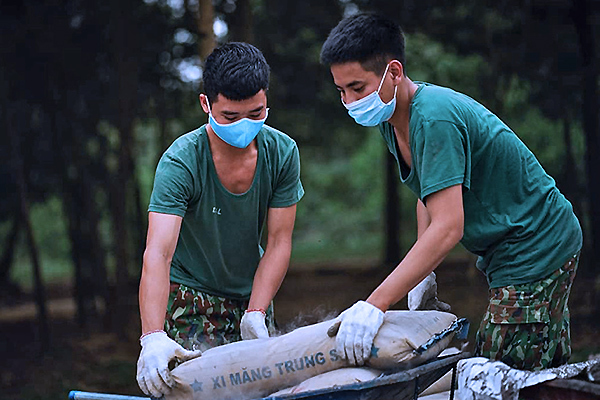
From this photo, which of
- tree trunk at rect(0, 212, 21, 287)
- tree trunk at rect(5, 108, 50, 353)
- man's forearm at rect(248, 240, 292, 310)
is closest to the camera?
man's forearm at rect(248, 240, 292, 310)

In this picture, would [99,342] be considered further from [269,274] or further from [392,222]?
[269,274]

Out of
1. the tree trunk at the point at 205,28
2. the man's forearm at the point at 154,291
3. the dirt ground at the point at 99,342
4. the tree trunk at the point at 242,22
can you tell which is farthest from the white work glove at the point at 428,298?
the tree trunk at the point at 242,22

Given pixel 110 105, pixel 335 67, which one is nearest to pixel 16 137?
pixel 110 105

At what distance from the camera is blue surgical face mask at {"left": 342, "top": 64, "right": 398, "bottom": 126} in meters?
2.09

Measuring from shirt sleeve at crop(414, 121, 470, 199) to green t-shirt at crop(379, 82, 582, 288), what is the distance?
16 millimetres

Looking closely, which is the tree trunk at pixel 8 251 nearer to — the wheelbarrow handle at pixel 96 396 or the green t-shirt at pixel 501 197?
the wheelbarrow handle at pixel 96 396

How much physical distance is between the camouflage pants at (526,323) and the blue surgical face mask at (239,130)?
2.99 feet

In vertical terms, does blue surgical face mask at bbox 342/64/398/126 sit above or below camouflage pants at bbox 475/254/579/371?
above

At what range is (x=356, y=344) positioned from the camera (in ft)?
6.24

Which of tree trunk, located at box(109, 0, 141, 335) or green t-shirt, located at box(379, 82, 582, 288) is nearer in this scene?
green t-shirt, located at box(379, 82, 582, 288)

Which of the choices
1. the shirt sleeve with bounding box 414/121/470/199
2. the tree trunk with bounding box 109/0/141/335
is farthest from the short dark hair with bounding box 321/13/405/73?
the tree trunk with bounding box 109/0/141/335

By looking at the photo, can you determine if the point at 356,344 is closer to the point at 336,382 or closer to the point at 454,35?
the point at 336,382

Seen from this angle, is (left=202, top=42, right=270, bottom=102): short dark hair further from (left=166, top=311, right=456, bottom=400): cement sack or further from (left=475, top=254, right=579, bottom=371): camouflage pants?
(left=475, top=254, right=579, bottom=371): camouflage pants

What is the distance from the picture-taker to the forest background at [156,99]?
584 cm
